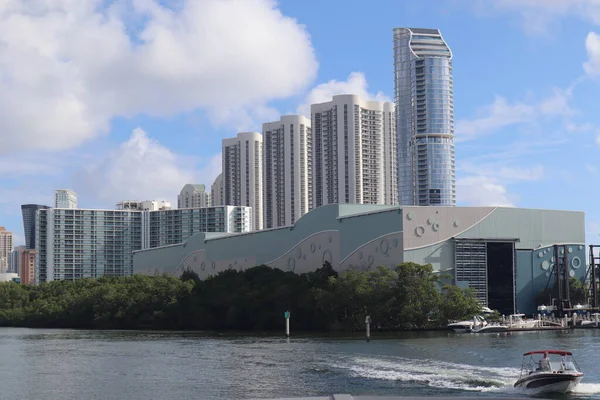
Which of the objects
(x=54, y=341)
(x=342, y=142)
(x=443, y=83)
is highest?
(x=443, y=83)

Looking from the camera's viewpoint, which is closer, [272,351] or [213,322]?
[272,351]

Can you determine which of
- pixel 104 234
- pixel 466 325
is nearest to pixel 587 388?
pixel 466 325

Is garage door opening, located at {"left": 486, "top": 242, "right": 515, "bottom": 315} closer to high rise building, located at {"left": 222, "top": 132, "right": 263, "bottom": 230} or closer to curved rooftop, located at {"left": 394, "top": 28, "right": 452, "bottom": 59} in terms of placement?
high rise building, located at {"left": 222, "top": 132, "right": 263, "bottom": 230}

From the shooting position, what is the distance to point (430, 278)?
75.4m

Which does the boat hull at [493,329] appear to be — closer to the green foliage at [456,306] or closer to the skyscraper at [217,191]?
the green foliage at [456,306]

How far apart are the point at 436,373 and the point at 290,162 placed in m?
118

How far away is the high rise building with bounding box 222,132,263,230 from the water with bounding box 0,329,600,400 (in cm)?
10048

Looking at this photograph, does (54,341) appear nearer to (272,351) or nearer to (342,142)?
(272,351)

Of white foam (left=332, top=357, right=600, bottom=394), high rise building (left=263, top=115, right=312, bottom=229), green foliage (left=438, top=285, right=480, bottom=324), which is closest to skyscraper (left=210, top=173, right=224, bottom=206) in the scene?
A: high rise building (left=263, top=115, right=312, bottom=229)

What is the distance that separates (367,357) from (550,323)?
1358 inches

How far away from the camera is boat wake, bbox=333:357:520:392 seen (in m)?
34.6

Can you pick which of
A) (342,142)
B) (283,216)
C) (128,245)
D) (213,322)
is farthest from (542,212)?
(128,245)

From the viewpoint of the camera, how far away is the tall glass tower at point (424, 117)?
560 ft

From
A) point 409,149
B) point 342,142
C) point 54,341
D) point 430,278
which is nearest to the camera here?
point 54,341
